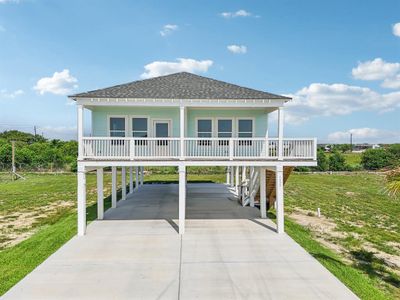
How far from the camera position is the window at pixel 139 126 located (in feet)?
53.2

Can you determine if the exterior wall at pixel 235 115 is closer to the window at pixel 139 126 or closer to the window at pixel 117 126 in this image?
the window at pixel 139 126

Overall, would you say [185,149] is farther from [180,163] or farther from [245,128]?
[245,128]

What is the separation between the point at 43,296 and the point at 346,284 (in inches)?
317

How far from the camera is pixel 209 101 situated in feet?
46.6

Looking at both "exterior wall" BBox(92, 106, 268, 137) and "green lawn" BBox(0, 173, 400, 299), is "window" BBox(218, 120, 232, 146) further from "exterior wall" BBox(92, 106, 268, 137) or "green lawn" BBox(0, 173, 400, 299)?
"green lawn" BBox(0, 173, 400, 299)

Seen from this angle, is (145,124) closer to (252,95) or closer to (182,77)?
(182,77)

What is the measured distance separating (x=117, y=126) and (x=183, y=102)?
4.07 meters

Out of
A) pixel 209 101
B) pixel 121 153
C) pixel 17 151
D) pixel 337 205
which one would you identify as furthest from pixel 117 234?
pixel 17 151

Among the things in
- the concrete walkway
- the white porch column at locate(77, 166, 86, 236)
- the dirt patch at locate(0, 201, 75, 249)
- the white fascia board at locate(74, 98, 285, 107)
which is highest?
the white fascia board at locate(74, 98, 285, 107)

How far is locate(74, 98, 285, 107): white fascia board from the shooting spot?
45.9ft

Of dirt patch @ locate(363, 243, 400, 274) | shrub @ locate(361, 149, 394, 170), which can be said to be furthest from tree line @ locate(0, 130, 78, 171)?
shrub @ locate(361, 149, 394, 170)

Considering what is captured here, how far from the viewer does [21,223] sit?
16.4 m

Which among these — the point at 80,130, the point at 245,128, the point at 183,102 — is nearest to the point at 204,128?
the point at 245,128

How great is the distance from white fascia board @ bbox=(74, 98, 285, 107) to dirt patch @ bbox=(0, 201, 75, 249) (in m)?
6.46
